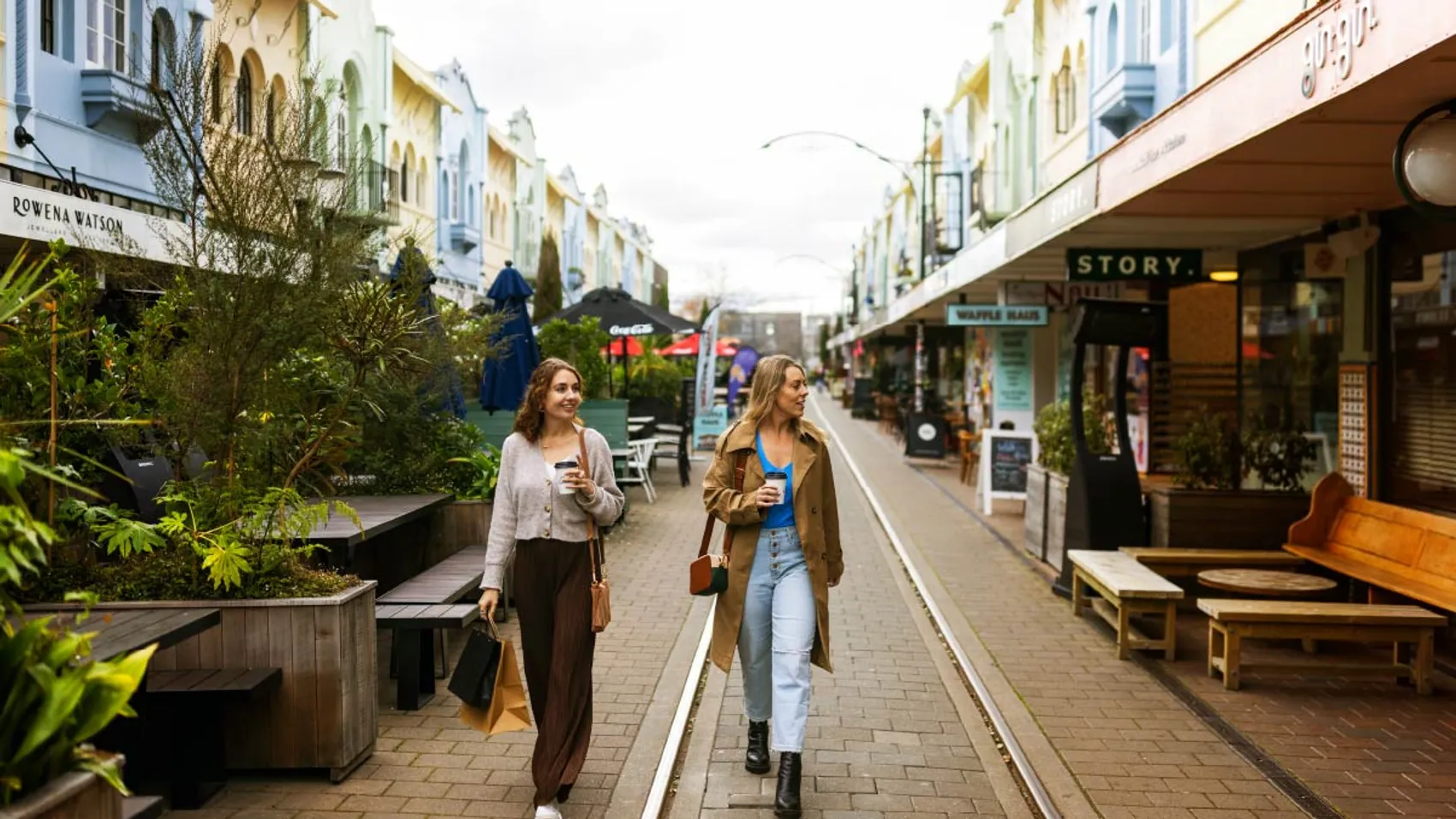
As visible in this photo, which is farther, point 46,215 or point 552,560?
point 46,215

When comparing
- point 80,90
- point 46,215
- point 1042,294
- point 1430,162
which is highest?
point 80,90

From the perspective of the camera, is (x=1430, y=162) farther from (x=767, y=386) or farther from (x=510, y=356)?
(x=510, y=356)

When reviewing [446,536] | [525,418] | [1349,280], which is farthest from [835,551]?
[1349,280]

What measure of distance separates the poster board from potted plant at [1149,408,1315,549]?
4.92 meters

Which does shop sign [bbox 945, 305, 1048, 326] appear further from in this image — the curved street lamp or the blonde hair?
the blonde hair

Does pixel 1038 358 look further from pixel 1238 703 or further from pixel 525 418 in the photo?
pixel 525 418

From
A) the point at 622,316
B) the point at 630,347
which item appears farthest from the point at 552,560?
the point at 630,347

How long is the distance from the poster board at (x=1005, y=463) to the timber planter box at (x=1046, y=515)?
2.94m

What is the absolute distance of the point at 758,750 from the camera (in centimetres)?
510

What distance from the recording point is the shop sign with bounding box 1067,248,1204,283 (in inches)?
404

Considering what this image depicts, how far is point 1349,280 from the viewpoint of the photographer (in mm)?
8812

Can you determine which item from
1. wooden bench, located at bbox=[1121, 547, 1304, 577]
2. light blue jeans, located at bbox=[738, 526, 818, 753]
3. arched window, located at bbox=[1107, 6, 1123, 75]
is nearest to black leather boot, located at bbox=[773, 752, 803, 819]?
Result: light blue jeans, located at bbox=[738, 526, 818, 753]

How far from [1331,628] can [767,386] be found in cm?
363

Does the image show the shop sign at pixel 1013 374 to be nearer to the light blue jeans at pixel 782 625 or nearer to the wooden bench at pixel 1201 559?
the wooden bench at pixel 1201 559
